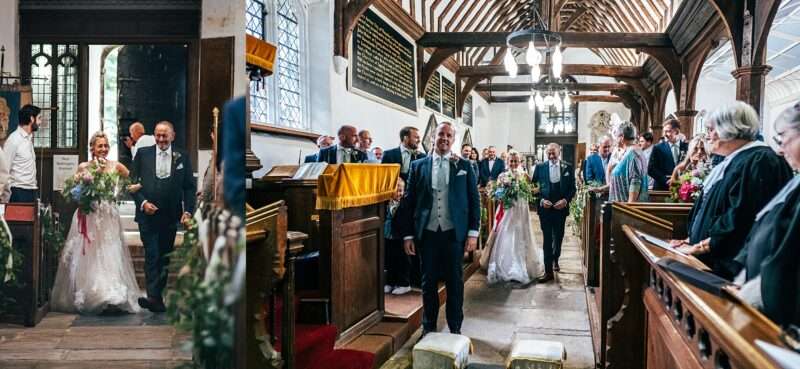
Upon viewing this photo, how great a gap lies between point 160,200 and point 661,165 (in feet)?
16.2

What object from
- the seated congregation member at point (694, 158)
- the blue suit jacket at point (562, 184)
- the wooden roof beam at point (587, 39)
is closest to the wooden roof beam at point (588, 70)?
the wooden roof beam at point (587, 39)

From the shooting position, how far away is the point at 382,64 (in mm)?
8352

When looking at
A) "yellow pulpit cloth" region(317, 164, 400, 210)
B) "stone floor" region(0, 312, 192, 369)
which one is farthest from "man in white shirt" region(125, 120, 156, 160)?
"yellow pulpit cloth" region(317, 164, 400, 210)

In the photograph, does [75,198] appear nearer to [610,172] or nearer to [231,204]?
[231,204]

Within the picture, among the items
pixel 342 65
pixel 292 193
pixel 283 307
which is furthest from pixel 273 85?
pixel 283 307

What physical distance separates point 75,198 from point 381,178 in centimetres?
294

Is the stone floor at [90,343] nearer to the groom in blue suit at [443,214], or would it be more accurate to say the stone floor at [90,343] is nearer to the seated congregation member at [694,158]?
the groom in blue suit at [443,214]

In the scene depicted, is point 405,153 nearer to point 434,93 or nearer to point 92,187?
point 92,187

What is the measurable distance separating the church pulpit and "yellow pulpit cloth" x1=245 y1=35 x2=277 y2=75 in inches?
38.0

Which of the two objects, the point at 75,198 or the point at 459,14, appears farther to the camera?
the point at 459,14

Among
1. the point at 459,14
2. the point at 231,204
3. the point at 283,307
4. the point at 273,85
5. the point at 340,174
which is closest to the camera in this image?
the point at 231,204

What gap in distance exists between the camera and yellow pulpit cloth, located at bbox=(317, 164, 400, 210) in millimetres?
3064

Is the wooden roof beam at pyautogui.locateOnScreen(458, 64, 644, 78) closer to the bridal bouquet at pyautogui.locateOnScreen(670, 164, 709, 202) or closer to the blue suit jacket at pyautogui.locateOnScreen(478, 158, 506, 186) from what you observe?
the blue suit jacket at pyautogui.locateOnScreen(478, 158, 506, 186)

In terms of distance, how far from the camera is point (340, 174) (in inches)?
121
